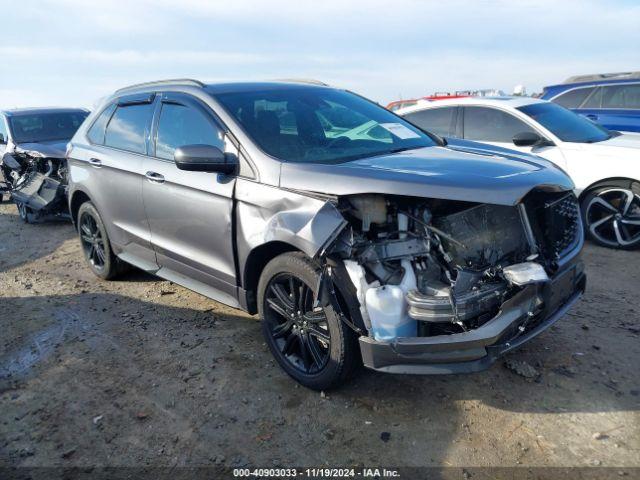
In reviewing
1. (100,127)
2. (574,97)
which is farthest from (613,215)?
(100,127)

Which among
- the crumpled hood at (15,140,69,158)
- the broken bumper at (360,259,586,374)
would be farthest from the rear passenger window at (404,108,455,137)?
the crumpled hood at (15,140,69,158)

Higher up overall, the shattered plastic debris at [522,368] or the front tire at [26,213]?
the front tire at [26,213]

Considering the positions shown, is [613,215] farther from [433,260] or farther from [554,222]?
[433,260]

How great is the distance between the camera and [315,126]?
3.61 m

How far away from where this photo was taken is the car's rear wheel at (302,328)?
9.34 ft

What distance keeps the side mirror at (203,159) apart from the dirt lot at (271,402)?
1.37 metres

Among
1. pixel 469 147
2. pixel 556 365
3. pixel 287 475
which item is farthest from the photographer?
pixel 469 147

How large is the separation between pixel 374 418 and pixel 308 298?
30.9 inches

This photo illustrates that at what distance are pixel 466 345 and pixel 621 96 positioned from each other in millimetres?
7872

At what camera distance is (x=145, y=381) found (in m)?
3.39

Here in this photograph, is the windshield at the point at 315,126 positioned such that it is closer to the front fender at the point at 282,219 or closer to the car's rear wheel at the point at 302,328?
the front fender at the point at 282,219

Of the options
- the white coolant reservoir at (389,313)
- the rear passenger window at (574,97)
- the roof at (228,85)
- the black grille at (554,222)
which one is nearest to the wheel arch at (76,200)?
the roof at (228,85)

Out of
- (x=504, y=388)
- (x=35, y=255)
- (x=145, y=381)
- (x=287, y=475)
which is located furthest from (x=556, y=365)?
(x=35, y=255)

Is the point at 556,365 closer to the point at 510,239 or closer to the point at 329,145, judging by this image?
the point at 510,239
